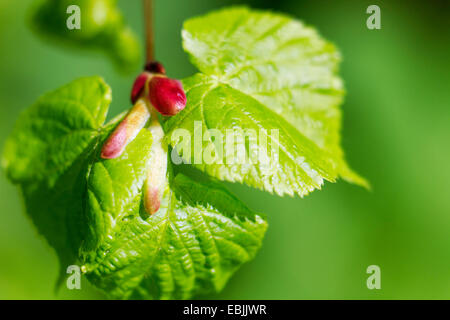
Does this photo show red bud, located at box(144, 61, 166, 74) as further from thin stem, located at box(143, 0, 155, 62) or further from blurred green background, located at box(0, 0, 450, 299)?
blurred green background, located at box(0, 0, 450, 299)

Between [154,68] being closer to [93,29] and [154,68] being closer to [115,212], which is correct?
[115,212]

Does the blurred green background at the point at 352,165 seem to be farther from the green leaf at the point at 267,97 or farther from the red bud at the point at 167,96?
the red bud at the point at 167,96

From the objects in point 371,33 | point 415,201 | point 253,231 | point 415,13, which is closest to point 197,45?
point 253,231

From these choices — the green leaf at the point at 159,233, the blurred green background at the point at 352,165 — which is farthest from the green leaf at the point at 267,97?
the blurred green background at the point at 352,165

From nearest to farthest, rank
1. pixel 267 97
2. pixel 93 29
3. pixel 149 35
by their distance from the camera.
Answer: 1. pixel 267 97
2. pixel 149 35
3. pixel 93 29

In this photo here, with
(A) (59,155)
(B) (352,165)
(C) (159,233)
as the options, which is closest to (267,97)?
(C) (159,233)
